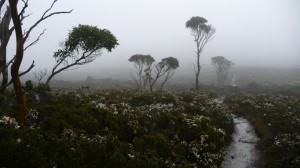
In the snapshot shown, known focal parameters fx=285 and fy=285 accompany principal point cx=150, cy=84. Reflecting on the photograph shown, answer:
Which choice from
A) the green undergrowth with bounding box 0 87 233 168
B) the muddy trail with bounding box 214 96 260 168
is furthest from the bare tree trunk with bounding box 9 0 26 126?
the muddy trail with bounding box 214 96 260 168

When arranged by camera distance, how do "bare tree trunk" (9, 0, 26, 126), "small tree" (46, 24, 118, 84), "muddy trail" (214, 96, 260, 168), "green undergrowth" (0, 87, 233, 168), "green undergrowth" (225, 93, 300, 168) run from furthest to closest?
"small tree" (46, 24, 118, 84), "muddy trail" (214, 96, 260, 168), "green undergrowth" (225, 93, 300, 168), "green undergrowth" (0, 87, 233, 168), "bare tree trunk" (9, 0, 26, 126)

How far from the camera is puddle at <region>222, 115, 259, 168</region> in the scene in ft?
54.7

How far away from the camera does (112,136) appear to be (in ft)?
48.5

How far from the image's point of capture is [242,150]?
18984 millimetres

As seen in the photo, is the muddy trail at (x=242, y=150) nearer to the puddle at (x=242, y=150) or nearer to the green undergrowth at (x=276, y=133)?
the puddle at (x=242, y=150)

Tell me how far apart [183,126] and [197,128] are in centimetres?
90

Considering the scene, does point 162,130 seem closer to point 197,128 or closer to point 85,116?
point 197,128

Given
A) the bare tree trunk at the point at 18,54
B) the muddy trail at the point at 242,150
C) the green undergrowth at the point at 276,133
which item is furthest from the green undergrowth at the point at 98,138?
the green undergrowth at the point at 276,133

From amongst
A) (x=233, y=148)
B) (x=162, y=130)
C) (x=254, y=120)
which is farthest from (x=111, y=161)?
(x=254, y=120)

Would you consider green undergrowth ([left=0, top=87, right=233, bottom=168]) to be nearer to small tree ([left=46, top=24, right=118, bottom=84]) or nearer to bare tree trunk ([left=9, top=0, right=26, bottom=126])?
bare tree trunk ([left=9, top=0, right=26, bottom=126])

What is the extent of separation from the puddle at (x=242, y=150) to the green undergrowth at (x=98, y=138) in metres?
0.67

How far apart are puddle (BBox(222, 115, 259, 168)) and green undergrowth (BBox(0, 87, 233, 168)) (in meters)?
0.67

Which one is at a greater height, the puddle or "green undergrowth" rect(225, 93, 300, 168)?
"green undergrowth" rect(225, 93, 300, 168)

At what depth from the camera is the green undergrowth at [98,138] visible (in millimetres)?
11820
